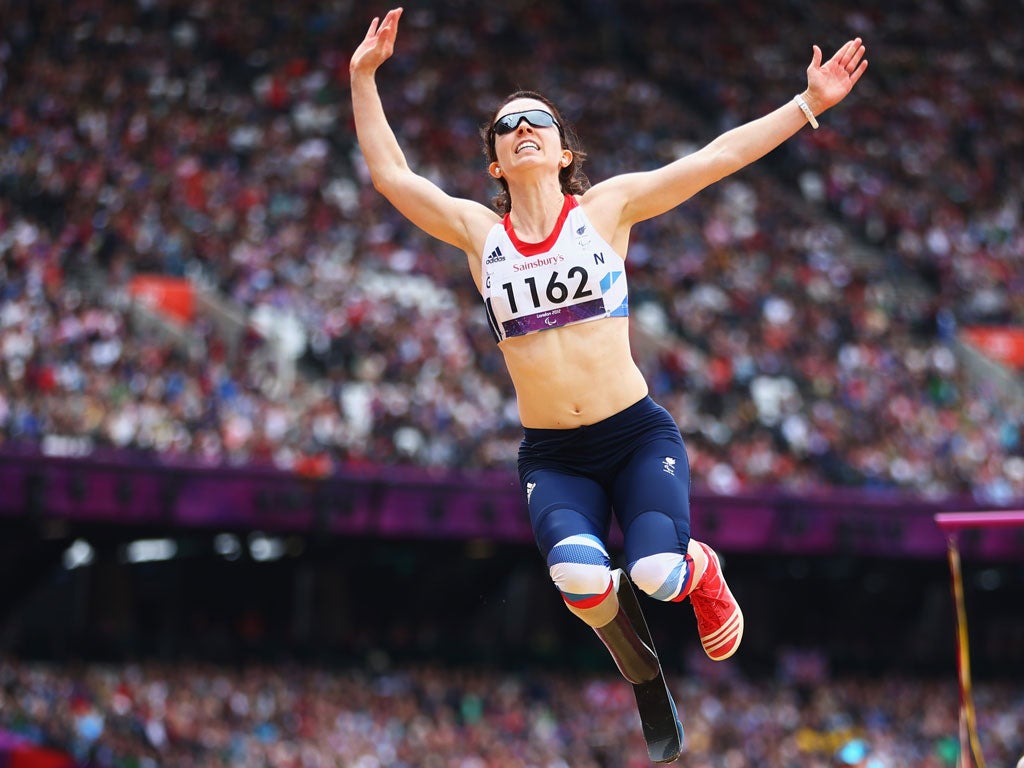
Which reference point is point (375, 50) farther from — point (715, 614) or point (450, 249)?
point (450, 249)

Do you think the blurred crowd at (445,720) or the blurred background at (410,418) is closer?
the blurred crowd at (445,720)

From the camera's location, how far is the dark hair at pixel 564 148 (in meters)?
7.37

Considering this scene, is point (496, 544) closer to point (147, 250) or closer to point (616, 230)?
point (147, 250)

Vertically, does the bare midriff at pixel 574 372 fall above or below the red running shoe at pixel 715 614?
above

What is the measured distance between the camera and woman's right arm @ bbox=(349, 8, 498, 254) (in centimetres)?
734

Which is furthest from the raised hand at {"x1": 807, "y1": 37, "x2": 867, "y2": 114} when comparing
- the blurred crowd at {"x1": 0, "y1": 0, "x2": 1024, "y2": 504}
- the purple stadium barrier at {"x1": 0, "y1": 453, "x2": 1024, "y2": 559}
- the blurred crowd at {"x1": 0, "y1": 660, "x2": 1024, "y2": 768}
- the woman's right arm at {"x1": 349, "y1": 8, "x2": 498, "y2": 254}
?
the blurred crowd at {"x1": 0, "y1": 0, "x2": 1024, "y2": 504}

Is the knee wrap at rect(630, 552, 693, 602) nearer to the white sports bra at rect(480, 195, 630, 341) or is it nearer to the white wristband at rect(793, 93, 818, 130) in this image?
the white sports bra at rect(480, 195, 630, 341)

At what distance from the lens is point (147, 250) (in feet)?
71.3

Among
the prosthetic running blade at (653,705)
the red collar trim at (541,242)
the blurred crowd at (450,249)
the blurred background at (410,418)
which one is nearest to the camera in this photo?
the red collar trim at (541,242)

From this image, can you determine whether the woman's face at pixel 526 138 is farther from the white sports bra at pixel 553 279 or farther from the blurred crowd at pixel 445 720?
→ the blurred crowd at pixel 445 720

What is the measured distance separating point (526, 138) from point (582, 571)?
186 centimetres

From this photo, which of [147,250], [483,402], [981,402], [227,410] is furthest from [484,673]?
[981,402]

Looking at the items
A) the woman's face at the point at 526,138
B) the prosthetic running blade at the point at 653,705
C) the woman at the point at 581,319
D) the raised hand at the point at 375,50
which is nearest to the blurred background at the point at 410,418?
the prosthetic running blade at the point at 653,705

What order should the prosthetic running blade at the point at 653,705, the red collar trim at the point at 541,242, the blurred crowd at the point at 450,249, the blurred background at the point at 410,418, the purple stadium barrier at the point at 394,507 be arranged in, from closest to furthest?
the red collar trim at the point at 541,242 → the prosthetic running blade at the point at 653,705 → the purple stadium barrier at the point at 394,507 → the blurred background at the point at 410,418 → the blurred crowd at the point at 450,249
